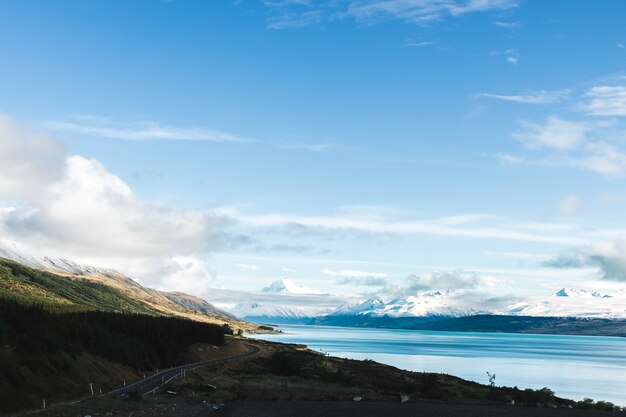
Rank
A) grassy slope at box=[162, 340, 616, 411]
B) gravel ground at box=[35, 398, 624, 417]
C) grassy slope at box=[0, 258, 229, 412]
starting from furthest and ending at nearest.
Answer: grassy slope at box=[162, 340, 616, 411], grassy slope at box=[0, 258, 229, 412], gravel ground at box=[35, 398, 624, 417]

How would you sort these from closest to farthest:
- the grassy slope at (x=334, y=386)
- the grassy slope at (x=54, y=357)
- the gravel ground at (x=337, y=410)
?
the gravel ground at (x=337, y=410), the grassy slope at (x=54, y=357), the grassy slope at (x=334, y=386)

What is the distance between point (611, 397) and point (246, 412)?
80612 millimetres

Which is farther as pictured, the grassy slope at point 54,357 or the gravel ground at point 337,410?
the grassy slope at point 54,357

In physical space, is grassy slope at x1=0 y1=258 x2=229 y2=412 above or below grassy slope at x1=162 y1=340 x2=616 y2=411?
above

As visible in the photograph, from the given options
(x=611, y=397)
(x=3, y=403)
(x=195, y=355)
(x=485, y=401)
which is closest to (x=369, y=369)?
(x=195, y=355)

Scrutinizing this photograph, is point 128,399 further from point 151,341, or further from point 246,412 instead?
point 151,341

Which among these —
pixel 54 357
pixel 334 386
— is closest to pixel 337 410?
pixel 54 357

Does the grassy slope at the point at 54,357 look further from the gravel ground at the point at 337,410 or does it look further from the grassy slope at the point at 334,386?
the gravel ground at the point at 337,410

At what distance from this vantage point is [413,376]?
121500 mm

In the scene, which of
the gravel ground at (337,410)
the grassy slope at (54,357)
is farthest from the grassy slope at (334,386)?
the grassy slope at (54,357)

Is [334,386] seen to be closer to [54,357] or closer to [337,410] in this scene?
[337,410]

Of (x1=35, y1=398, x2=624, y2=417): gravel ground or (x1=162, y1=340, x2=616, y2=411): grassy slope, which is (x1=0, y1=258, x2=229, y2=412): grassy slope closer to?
(x1=162, y1=340, x2=616, y2=411): grassy slope

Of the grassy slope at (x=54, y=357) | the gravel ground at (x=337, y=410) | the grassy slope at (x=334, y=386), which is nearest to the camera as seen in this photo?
the gravel ground at (x=337, y=410)

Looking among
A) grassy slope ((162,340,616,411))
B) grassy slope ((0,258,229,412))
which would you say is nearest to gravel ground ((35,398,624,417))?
grassy slope ((162,340,616,411))
